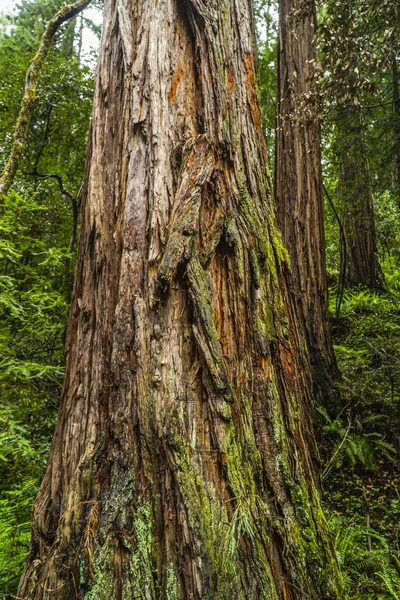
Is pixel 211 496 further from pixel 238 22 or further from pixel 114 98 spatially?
pixel 238 22

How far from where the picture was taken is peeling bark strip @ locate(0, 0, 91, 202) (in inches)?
147

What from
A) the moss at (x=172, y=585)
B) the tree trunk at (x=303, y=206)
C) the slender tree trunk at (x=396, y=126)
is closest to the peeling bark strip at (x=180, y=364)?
the moss at (x=172, y=585)

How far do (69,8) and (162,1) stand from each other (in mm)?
2302

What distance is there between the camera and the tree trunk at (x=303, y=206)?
5199mm

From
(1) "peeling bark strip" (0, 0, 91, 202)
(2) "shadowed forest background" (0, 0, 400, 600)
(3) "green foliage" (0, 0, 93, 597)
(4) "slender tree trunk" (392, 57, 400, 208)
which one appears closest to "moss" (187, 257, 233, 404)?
(2) "shadowed forest background" (0, 0, 400, 600)

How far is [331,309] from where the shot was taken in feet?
26.5

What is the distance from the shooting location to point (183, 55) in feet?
7.98

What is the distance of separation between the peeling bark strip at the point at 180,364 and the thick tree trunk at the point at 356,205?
17.4 ft

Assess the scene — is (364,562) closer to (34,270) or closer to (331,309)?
(34,270)

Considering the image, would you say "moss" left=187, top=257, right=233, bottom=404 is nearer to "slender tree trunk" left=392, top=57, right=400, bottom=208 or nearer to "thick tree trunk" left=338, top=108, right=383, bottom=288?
"thick tree trunk" left=338, top=108, right=383, bottom=288

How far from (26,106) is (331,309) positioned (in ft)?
20.1

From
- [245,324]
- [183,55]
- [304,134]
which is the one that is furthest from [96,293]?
[304,134]

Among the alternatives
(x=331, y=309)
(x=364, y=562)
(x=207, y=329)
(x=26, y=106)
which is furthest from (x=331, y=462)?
(x=331, y=309)

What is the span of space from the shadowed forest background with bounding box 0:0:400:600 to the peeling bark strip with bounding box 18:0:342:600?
65 cm
